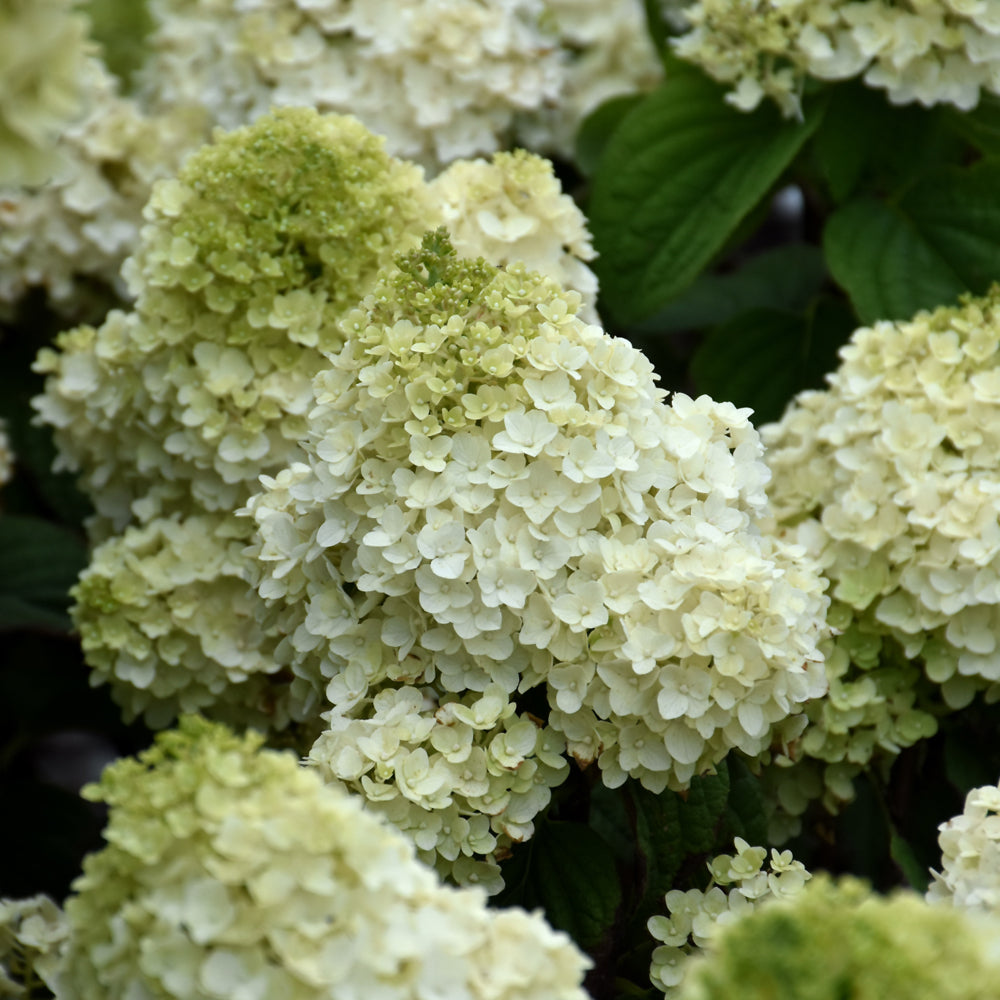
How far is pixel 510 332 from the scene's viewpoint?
126 centimetres

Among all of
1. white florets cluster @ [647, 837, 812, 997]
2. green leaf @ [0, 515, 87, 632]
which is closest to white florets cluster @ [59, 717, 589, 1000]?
white florets cluster @ [647, 837, 812, 997]

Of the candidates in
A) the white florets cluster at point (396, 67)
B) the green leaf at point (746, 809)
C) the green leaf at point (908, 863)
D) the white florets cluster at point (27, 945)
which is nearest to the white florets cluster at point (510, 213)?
the white florets cluster at point (396, 67)

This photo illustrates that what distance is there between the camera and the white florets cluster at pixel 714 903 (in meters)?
1.20

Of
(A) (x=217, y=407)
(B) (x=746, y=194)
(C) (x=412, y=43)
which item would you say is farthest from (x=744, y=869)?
(C) (x=412, y=43)

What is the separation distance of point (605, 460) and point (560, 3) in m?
1.44

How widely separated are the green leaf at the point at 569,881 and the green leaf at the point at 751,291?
3.59 feet

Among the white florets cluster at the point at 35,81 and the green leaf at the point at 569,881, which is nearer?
the white florets cluster at the point at 35,81

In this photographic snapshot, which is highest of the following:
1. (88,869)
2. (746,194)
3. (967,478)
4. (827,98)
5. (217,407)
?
(827,98)

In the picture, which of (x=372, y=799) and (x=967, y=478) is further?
(x=967, y=478)

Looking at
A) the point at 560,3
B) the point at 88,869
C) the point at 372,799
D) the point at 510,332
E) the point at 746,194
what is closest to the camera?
the point at 88,869

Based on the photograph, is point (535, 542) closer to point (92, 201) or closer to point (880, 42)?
point (880, 42)

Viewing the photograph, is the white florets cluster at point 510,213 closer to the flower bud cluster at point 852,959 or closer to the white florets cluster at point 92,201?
the white florets cluster at point 92,201

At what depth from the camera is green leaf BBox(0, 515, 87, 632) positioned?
1861 mm

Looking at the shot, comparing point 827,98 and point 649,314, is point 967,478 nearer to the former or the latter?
point 649,314
